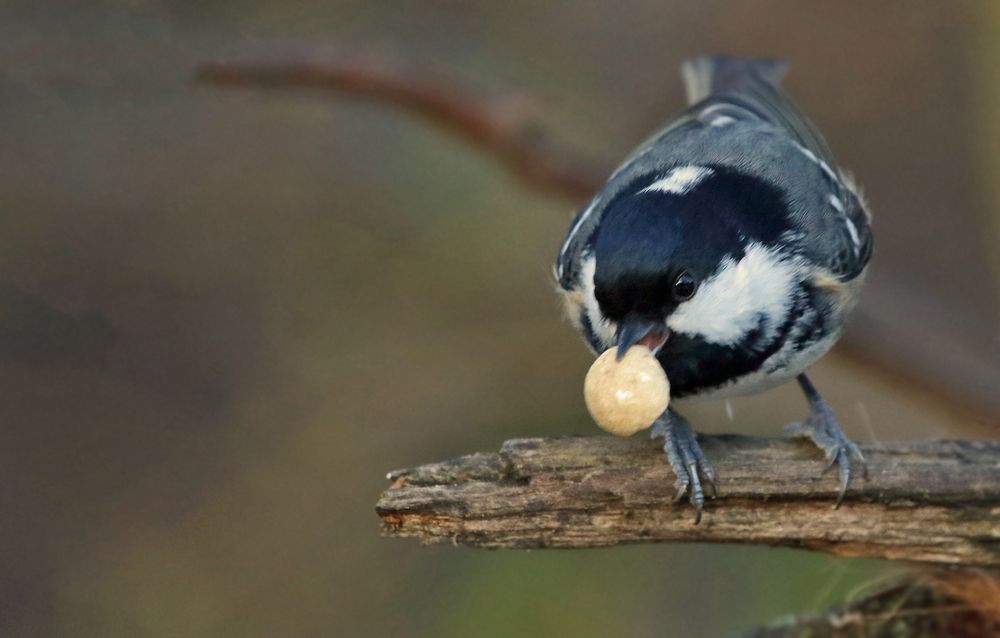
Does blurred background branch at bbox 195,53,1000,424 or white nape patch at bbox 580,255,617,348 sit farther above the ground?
blurred background branch at bbox 195,53,1000,424

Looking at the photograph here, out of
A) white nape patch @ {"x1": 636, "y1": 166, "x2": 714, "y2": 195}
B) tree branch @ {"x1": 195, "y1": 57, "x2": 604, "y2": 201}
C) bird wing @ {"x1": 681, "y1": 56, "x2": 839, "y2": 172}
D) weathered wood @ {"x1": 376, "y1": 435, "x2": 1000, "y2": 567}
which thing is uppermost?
tree branch @ {"x1": 195, "y1": 57, "x2": 604, "y2": 201}

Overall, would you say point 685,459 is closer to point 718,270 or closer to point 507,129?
point 718,270

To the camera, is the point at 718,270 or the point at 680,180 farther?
the point at 680,180

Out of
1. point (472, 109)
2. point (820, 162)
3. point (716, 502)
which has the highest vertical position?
point (472, 109)

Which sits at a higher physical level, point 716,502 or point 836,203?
point 836,203

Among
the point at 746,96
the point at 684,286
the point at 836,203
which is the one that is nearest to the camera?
the point at 684,286

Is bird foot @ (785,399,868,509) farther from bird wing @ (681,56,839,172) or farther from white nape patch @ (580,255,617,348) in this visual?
bird wing @ (681,56,839,172)

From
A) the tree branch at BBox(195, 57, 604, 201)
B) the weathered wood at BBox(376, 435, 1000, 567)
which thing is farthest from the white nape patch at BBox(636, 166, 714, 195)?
the tree branch at BBox(195, 57, 604, 201)

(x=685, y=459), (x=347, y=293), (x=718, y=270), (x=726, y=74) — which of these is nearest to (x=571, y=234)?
(x=718, y=270)
